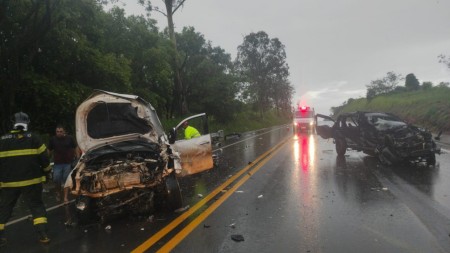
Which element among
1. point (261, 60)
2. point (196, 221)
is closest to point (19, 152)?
point (196, 221)

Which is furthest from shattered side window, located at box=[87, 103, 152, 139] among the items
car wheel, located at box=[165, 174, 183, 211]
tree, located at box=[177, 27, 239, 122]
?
tree, located at box=[177, 27, 239, 122]

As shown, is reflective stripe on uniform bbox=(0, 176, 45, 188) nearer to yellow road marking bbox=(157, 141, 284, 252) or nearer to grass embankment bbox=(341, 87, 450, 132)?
yellow road marking bbox=(157, 141, 284, 252)

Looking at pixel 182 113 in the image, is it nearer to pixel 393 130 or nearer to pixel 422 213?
pixel 393 130

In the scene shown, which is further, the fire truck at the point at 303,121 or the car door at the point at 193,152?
the fire truck at the point at 303,121

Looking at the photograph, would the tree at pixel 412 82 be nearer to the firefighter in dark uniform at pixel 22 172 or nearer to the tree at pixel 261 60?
the tree at pixel 261 60

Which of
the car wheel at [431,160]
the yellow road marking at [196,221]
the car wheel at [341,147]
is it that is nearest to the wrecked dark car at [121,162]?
the yellow road marking at [196,221]

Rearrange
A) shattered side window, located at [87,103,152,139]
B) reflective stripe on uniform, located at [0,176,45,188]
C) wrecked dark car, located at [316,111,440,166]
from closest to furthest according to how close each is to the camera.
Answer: reflective stripe on uniform, located at [0,176,45,188] < shattered side window, located at [87,103,152,139] < wrecked dark car, located at [316,111,440,166]

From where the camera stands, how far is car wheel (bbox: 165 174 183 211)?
6879 mm

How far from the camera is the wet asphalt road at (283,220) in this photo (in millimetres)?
5227

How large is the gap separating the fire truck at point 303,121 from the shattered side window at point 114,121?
2412cm

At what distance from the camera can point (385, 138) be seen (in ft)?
40.0

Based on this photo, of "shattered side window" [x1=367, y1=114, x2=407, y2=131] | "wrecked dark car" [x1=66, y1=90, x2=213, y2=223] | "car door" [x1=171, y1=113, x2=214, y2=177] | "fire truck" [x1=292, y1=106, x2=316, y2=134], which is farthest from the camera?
"fire truck" [x1=292, y1=106, x2=316, y2=134]

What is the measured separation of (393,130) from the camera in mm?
12023

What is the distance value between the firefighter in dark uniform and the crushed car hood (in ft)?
5.04
